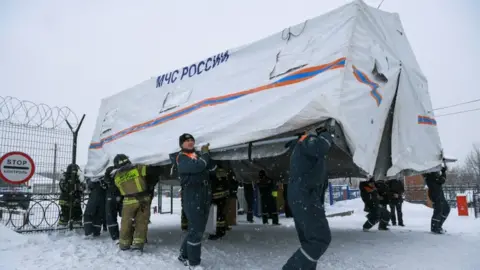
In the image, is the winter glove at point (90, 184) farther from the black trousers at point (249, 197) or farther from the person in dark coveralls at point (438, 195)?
the person in dark coveralls at point (438, 195)

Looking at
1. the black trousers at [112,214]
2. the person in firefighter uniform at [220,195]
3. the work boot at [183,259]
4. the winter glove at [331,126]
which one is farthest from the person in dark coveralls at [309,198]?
the black trousers at [112,214]

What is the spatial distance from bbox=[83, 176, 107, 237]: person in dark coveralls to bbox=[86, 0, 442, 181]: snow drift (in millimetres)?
1527

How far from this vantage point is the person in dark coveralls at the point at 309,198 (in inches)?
122

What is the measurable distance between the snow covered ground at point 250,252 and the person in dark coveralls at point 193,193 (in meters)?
0.27

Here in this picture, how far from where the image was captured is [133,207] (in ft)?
16.6

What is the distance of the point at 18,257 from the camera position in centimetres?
472

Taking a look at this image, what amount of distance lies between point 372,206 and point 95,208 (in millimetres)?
5872

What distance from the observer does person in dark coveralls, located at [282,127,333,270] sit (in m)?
3.10

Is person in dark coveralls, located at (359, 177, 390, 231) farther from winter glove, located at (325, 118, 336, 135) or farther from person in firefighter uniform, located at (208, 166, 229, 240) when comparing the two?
winter glove, located at (325, 118, 336, 135)

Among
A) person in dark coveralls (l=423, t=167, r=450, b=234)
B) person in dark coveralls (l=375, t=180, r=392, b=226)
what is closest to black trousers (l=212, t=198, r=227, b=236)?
person in dark coveralls (l=375, t=180, r=392, b=226)

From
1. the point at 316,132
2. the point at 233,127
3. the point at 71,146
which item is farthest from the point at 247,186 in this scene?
the point at 316,132

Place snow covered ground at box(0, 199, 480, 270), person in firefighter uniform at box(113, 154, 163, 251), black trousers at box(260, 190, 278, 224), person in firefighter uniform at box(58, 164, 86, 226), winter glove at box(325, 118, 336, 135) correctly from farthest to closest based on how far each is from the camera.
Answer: black trousers at box(260, 190, 278, 224), person in firefighter uniform at box(58, 164, 86, 226), person in firefighter uniform at box(113, 154, 163, 251), snow covered ground at box(0, 199, 480, 270), winter glove at box(325, 118, 336, 135)

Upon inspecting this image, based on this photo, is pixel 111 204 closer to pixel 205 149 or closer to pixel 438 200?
pixel 205 149

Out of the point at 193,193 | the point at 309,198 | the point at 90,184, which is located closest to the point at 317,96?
the point at 309,198
